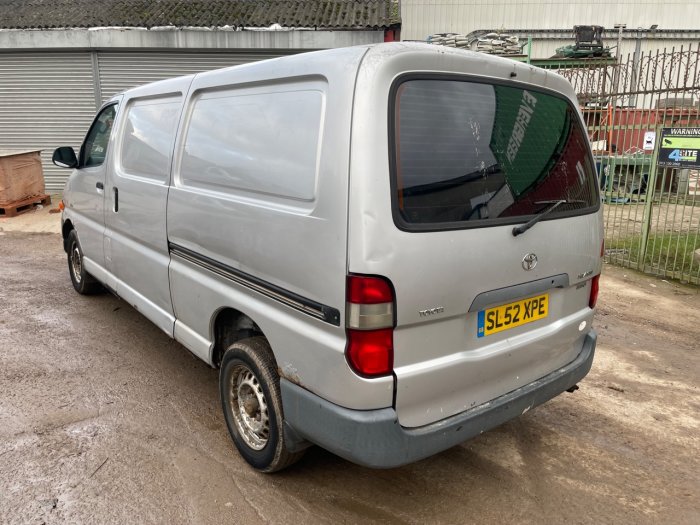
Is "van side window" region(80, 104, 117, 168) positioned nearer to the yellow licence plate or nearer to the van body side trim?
the van body side trim

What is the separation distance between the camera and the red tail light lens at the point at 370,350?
2.13 metres

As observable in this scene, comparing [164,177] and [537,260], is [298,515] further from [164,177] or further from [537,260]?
[164,177]

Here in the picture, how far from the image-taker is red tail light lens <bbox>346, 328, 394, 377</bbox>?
2131mm

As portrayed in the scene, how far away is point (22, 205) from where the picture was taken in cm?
1012

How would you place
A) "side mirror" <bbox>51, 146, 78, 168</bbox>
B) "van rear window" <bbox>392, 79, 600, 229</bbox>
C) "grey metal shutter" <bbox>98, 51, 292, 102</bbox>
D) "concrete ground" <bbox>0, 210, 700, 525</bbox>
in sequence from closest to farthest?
"van rear window" <bbox>392, 79, 600, 229</bbox>, "concrete ground" <bbox>0, 210, 700, 525</bbox>, "side mirror" <bbox>51, 146, 78, 168</bbox>, "grey metal shutter" <bbox>98, 51, 292, 102</bbox>

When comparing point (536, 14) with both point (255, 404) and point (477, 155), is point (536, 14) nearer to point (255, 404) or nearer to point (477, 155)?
Answer: point (477, 155)

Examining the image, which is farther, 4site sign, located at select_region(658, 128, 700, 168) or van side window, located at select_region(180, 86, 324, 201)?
4site sign, located at select_region(658, 128, 700, 168)

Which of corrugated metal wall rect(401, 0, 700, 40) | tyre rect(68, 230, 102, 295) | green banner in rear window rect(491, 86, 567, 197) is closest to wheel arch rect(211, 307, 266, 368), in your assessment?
green banner in rear window rect(491, 86, 567, 197)

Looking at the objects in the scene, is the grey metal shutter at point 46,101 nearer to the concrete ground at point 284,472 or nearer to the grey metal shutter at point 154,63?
the grey metal shutter at point 154,63

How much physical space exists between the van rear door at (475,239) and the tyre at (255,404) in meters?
0.69

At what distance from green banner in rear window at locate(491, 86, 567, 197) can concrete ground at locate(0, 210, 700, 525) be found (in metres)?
1.51

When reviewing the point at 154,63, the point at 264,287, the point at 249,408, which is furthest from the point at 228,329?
the point at 154,63

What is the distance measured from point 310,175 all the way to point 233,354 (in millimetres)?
1100

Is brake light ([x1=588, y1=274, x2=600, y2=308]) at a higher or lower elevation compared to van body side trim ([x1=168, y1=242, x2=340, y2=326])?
lower
